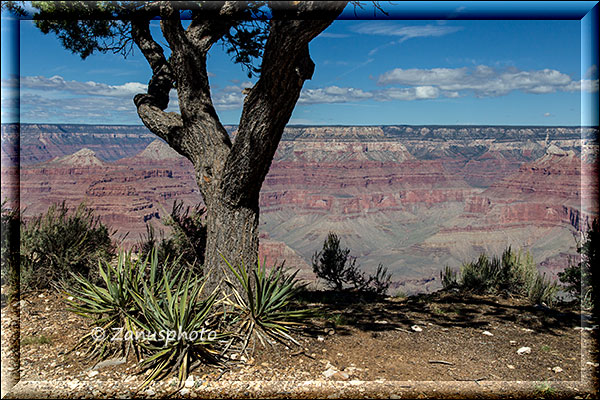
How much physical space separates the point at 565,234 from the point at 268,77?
278ft

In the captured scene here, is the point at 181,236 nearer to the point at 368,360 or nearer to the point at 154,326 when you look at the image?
the point at 154,326

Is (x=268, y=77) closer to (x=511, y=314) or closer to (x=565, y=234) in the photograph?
(x=511, y=314)

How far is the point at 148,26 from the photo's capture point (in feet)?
21.6

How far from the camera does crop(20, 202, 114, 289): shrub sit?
629 centimetres

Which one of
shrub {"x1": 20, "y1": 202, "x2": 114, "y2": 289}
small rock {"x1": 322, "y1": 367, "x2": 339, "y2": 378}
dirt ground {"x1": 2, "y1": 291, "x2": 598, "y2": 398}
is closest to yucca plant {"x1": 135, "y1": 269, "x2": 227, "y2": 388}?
dirt ground {"x1": 2, "y1": 291, "x2": 598, "y2": 398}

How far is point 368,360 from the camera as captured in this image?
4277 millimetres

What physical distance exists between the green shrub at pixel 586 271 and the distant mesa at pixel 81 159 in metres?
86.7

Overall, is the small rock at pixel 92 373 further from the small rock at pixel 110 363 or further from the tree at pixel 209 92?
the tree at pixel 209 92

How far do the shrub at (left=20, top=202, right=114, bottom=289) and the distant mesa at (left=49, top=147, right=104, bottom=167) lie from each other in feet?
275

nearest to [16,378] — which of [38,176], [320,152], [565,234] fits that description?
[565,234]

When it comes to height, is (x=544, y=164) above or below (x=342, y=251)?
above

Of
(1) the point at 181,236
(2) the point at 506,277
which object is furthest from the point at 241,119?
(2) the point at 506,277

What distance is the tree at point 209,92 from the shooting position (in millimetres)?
4078

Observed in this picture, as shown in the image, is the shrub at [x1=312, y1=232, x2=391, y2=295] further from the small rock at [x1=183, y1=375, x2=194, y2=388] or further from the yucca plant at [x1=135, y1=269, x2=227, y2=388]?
the small rock at [x1=183, y1=375, x2=194, y2=388]
